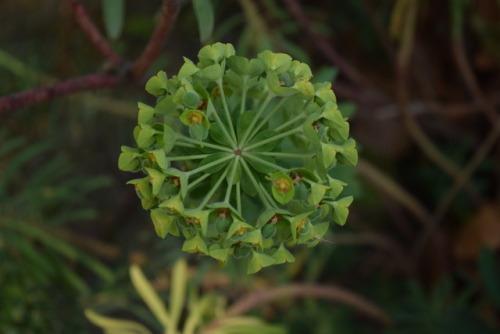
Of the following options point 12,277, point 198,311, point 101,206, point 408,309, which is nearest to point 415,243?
point 408,309

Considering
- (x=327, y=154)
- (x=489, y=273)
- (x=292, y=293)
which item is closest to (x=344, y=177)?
(x=292, y=293)

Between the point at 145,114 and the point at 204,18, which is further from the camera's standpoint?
the point at 204,18

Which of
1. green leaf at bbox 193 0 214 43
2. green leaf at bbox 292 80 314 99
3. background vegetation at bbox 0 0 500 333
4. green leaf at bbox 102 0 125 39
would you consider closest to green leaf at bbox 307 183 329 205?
green leaf at bbox 292 80 314 99

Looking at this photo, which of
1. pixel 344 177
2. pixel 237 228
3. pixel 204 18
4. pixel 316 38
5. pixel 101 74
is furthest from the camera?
pixel 316 38

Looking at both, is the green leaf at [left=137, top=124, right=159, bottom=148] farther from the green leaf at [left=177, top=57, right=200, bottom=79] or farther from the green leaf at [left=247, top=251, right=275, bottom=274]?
the green leaf at [left=247, top=251, right=275, bottom=274]

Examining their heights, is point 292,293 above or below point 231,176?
above

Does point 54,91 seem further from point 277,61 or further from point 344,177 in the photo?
point 344,177

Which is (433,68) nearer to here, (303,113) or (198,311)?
(198,311)

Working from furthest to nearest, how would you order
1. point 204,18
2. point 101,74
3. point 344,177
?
point 344,177 < point 101,74 < point 204,18
